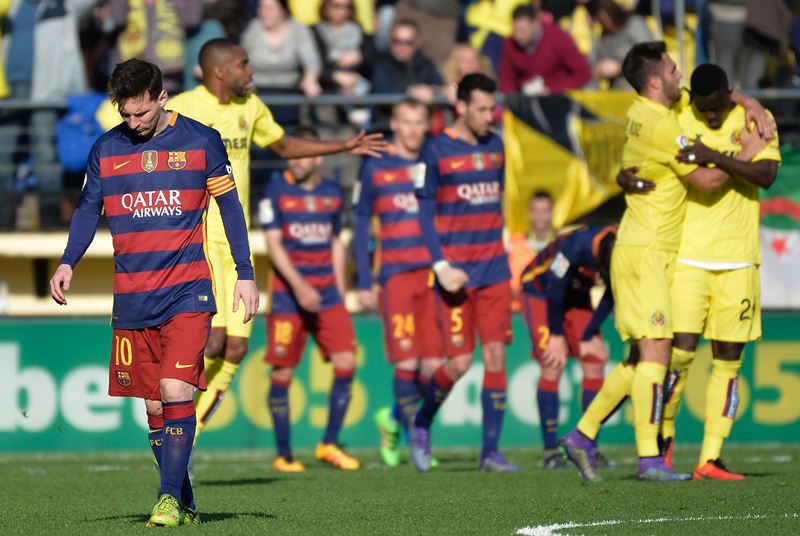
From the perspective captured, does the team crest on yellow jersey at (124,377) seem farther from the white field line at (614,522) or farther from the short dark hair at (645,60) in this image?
the short dark hair at (645,60)

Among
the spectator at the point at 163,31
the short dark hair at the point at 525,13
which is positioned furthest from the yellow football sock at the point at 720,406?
the spectator at the point at 163,31

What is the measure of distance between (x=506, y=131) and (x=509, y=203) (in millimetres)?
727

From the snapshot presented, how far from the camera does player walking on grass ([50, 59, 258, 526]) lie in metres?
7.12

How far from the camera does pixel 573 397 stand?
1446cm

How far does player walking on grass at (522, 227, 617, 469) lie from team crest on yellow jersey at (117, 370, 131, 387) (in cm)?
415

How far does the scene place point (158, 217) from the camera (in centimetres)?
721

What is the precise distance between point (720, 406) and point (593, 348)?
202 cm

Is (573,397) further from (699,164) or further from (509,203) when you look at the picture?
(699,164)

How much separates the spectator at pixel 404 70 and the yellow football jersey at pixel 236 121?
595 cm

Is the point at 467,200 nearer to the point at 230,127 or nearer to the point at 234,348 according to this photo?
the point at 230,127

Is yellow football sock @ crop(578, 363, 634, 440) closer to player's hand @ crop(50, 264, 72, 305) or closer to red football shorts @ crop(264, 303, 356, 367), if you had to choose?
red football shorts @ crop(264, 303, 356, 367)

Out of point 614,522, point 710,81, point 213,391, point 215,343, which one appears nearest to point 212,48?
point 215,343

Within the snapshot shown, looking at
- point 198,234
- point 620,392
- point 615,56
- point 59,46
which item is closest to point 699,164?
point 620,392

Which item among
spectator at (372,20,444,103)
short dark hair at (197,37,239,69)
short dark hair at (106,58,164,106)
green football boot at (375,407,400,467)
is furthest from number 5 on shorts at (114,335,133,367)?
spectator at (372,20,444,103)
